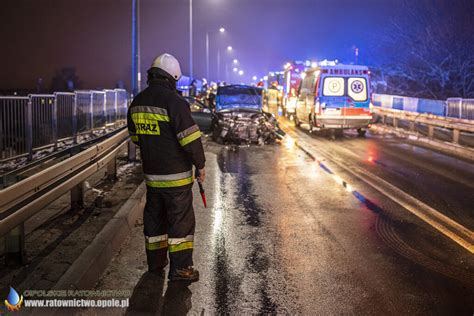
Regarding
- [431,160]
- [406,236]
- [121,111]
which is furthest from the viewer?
[121,111]

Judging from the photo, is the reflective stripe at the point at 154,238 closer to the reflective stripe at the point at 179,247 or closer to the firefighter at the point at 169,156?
the firefighter at the point at 169,156

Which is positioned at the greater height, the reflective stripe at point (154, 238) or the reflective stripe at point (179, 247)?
the reflective stripe at point (154, 238)

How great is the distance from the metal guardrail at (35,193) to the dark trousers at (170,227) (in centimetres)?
103

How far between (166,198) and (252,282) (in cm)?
111

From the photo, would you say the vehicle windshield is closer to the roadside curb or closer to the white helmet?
the roadside curb

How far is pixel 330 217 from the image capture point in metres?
7.83

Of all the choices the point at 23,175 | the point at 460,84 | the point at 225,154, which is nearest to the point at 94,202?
the point at 23,175

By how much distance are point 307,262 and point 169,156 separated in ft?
6.14

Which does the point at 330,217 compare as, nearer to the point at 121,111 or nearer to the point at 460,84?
the point at 121,111

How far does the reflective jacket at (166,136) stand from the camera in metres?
4.90

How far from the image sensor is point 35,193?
517cm

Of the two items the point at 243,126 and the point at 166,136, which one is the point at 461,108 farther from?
the point at 166,136

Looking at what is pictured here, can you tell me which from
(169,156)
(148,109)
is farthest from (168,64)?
(169,156)

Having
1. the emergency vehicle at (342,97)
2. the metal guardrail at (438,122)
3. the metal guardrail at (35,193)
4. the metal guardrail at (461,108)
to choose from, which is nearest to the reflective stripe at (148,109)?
the metal guardrail at (35,193)
